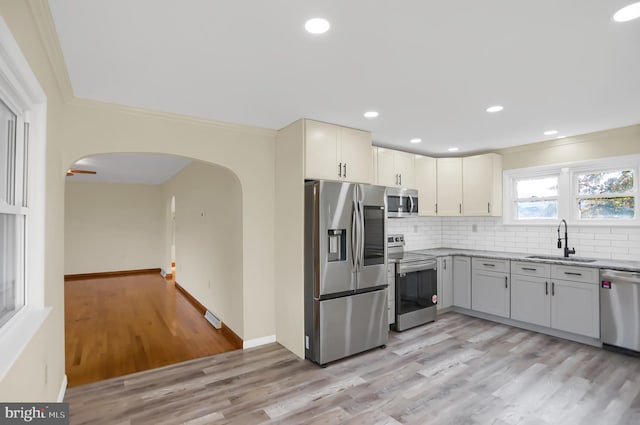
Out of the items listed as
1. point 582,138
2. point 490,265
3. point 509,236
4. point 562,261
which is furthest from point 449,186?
point 562,261

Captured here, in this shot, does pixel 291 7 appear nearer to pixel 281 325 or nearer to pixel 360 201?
pixel 360 201

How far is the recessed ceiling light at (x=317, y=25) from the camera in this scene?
5.96 feet

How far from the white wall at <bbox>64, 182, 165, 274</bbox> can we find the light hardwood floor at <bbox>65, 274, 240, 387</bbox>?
208cm

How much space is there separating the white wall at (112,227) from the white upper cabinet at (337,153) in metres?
7.44

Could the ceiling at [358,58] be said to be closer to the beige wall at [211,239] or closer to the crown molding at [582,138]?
the crown molding at [582,138]

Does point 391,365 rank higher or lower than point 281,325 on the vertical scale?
lower

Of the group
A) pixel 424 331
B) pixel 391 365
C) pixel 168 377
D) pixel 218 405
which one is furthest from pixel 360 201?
pixel 168 377

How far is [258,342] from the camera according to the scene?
3.82 meters

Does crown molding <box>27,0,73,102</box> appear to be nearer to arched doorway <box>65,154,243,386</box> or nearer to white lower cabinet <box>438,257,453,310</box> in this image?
arched doorway <box>65,154,243,386</box>

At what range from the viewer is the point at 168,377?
3092 millimetres

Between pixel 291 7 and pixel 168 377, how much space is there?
Answer: 127 inches

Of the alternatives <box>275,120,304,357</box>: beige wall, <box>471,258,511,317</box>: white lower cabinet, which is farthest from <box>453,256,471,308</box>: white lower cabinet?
<box>275,120,304,357</box>: beige wall

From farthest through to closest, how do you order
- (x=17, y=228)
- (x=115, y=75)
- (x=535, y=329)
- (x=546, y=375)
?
(x=535, y=329), (x=546, y=375), (x=115, y=75), (x=17, y=228)

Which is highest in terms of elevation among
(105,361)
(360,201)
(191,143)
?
(191,143)
